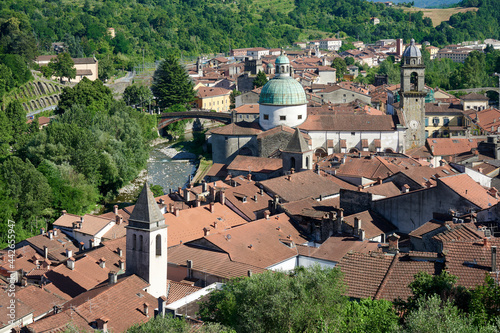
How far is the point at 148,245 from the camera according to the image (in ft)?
86.8

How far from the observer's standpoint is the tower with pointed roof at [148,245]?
26.3m

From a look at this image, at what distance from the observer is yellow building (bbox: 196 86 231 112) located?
293 ft

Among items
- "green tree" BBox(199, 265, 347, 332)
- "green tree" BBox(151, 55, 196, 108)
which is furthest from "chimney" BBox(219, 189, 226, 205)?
"green tree" BBox(151, 55, 196, 108)

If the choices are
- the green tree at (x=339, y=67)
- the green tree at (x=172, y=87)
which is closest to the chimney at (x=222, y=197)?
the green tree at (x=172, y=87)

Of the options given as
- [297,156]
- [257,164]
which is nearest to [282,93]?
[257,164]

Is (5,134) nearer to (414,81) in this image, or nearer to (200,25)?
(414,81)

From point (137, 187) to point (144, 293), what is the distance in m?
31.0

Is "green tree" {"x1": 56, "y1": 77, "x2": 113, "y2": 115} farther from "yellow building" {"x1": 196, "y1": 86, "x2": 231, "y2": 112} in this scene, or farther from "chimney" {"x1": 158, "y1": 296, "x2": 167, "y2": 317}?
"chimney" {"x1": 158, "y1": 296, "x2": 167, "y2": 317}

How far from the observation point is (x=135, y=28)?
130 m

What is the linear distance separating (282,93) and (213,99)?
120 ft

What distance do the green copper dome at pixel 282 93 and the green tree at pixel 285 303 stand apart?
114 feet

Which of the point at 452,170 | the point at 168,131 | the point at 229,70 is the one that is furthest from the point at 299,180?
the point at 229,70

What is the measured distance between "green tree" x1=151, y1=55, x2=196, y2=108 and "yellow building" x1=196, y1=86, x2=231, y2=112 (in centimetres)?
258

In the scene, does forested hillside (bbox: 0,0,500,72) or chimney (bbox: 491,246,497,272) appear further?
forested hillside (bbox: 0,0,500,72)
